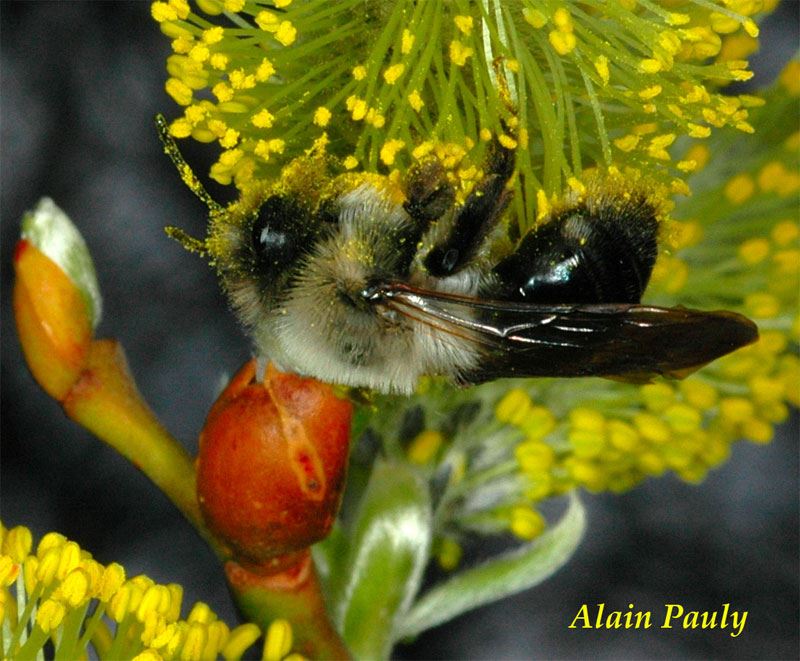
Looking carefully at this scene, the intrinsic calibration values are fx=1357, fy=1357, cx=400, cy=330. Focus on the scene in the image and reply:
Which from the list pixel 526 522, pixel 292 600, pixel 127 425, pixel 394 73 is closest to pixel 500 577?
pixel 526 522

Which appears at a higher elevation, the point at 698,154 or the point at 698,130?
the point at 698,130

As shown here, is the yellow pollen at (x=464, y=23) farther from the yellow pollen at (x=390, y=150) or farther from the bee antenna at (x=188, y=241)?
the bee antenna at (x=188, y=241)

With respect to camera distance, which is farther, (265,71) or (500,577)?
(500,577)

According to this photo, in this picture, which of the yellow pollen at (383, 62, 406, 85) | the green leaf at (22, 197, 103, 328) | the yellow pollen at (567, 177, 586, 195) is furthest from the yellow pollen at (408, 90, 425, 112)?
the green leaf at (22, 197, 103, 328)

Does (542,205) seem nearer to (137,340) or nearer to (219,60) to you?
(219,60)

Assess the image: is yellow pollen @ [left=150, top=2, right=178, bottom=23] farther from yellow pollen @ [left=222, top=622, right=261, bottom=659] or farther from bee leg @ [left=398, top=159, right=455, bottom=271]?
yellow pollen @ [left=222, top=622, right=261, bottom=659]

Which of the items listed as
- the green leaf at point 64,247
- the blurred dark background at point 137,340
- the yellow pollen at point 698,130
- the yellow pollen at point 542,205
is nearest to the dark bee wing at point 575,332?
the yellow pollen at point 542,205
